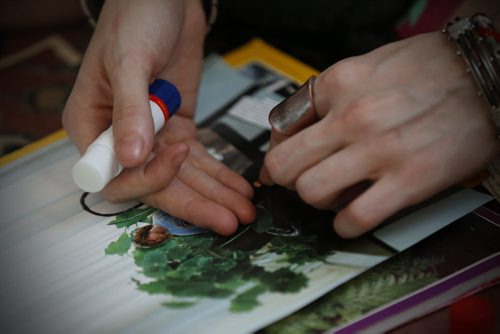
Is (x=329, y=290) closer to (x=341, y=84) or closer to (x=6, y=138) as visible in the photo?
(x=341, y=84)

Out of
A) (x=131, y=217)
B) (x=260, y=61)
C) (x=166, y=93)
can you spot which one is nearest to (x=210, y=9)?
(x=260, y=61)

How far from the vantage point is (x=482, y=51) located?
0.48m

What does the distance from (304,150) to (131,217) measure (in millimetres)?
208

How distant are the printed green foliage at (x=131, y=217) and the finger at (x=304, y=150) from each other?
15cm

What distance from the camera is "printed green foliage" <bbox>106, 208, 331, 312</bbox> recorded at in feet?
1.65

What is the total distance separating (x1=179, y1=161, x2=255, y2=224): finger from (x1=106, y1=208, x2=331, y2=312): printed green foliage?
16mm

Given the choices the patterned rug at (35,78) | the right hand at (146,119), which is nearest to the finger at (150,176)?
the right hand at (146,119)

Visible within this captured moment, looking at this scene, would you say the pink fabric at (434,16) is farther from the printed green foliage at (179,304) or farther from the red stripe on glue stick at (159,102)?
the printed green foliage at (179,304)

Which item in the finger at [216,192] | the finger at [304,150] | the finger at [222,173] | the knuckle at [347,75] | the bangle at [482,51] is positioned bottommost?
the finger at [216,192]

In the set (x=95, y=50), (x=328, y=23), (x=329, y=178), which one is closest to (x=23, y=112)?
(x=95, y=50)

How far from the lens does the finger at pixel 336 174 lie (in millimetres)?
489

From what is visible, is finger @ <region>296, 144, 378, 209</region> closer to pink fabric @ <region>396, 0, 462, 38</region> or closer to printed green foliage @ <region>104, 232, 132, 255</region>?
printed green foliage @ <region>104, 232, 132, 255</region>

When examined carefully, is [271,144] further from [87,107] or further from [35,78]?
[35,78]

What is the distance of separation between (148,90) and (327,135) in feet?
0.68
